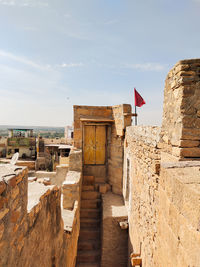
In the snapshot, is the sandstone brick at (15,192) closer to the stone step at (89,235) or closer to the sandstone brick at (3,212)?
the sandstone brick at (3,212)

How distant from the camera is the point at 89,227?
7.52 metres

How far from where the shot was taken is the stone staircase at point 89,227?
22.0 feet

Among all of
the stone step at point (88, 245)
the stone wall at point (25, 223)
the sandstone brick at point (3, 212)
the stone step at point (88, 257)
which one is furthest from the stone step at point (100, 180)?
the sandstone brick at point (3, 212)

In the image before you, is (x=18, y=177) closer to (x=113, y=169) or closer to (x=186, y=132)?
(x=186, y=132)

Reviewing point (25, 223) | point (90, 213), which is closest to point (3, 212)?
point (25, 223)

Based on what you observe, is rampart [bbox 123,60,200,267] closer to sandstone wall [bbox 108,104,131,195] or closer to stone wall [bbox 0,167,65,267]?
stone wall [bbox 0,167,65,267]

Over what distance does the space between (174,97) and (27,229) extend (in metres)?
2.85

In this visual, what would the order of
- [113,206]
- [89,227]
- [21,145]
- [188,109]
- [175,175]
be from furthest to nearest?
[21,145] → [89,227] → [113,206] → [188,109] → [175,175]

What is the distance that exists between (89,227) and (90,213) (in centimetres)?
57

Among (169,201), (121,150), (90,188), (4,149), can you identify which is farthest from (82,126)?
(4,149)

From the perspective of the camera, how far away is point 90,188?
28.6 feet

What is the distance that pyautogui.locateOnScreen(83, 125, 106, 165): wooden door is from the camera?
9289 millimetres

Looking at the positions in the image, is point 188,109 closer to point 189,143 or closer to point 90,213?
point 189,143

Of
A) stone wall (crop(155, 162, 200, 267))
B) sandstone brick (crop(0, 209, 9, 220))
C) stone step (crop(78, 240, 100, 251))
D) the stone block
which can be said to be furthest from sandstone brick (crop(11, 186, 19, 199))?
the stone block
